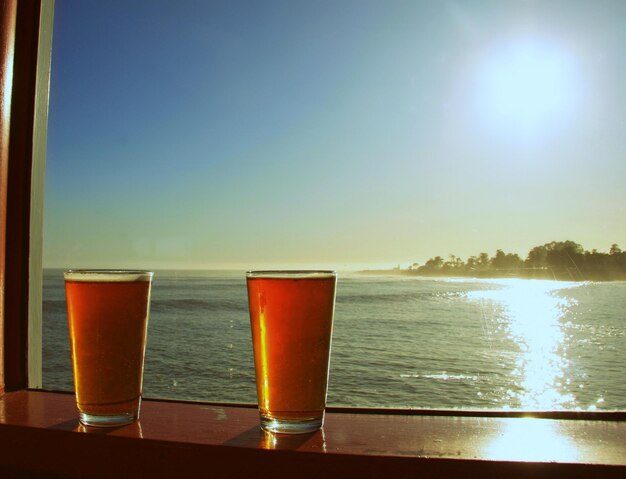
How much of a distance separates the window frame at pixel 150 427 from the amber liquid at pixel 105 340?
46mm

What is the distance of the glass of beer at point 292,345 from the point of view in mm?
615

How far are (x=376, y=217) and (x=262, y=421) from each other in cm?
2812

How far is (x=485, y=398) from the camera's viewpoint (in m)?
8.91

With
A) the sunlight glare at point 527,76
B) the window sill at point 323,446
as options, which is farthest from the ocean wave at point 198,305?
the window sill at point 323,446

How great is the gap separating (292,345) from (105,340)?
252 mm

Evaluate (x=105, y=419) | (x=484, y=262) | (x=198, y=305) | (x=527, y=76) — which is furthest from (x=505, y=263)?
(x=198, y=305)

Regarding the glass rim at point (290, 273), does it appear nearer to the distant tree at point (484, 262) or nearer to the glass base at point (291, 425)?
the glass base at point (291, 425)

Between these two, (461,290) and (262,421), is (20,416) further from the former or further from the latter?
(461,290)

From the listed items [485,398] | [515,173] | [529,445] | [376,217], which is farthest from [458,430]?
[376,217]


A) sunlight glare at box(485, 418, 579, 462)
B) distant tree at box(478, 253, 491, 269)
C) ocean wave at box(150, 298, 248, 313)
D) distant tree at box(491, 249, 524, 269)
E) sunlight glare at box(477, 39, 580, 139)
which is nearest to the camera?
sunlight glare at box(485, 418, 579, 462)

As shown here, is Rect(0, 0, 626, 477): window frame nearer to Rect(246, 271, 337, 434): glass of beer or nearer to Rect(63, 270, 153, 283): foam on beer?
Rect(246, 271, 337, 434): glass of beer

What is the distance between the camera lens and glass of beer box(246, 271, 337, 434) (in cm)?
61

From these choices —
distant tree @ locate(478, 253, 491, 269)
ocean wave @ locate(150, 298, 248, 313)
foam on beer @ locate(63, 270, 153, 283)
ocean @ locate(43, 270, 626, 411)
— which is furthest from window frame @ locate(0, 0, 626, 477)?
ocean wave @ locate(150, 298, 248, 313)

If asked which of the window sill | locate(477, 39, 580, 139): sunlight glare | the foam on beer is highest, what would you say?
locate(477, 39, 580, 139): sunlight glare
